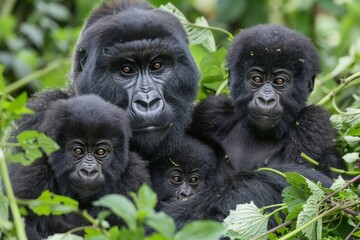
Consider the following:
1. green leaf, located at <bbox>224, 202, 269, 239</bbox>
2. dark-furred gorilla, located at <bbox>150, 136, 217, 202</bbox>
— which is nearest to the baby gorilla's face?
dark-furred gorilla, located at <bbox>150, 136, 217, 202</bbox>

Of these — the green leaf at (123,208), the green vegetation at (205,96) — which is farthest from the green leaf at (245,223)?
the green leaf at (123,208)

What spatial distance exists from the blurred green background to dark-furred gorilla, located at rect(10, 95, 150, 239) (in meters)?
3.54

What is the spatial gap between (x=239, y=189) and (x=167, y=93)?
65 cm

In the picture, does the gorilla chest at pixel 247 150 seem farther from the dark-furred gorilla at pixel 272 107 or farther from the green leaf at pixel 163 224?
the green leaf at pixel 163 224

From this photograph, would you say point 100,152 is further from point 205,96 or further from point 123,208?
point 205,96

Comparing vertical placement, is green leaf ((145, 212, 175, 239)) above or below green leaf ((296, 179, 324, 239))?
above

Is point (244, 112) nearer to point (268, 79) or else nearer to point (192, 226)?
point (268, 79)

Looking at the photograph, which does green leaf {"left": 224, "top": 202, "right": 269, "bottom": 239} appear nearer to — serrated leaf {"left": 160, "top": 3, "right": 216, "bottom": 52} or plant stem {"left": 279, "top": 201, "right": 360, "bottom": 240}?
plant stem {"left": 279, "top": 201, "right": 360, "bottom": 240}

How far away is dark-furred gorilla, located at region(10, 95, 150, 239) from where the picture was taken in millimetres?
3695

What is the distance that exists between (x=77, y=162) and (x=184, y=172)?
0.97m

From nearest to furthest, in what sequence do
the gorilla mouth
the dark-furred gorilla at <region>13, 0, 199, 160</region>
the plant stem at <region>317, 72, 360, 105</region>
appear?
the gorilla mouth
the dark-furred gorilla at <region>13, 0, 199, 160</region>
the plant stem at <region>317, 72, 360, 105</region>

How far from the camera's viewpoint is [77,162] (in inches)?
147

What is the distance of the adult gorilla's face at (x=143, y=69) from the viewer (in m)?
4.27

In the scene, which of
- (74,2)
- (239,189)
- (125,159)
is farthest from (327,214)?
(74,2)
